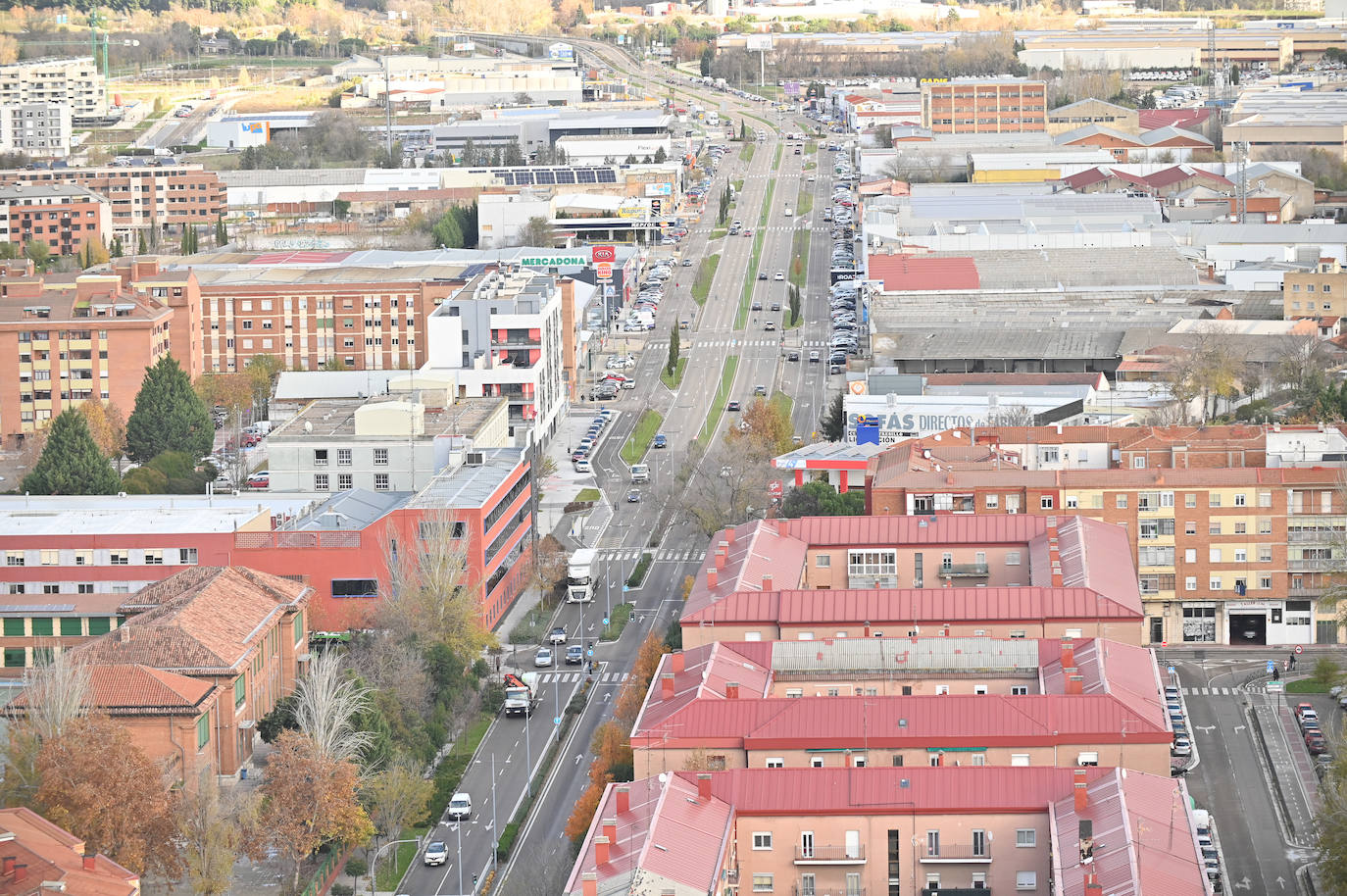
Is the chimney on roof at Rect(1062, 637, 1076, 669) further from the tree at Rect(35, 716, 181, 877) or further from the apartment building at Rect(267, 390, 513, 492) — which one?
the apartment building at Rect(267, 390, 513, 492)

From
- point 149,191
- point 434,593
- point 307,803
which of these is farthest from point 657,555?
point 149,191

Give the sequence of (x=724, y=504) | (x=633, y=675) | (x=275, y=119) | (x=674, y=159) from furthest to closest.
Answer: (x=275, y=119)
(x=674, y=159)
(x=724, y=504)
(x=633, y=675)

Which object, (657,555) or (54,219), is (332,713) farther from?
(54,219)

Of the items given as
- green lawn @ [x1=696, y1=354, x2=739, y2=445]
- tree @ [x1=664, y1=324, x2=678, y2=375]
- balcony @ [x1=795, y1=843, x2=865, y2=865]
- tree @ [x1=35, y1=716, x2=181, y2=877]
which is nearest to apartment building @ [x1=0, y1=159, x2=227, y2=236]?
tree @ [x1=664, y1=324, x2=678, y2=375]

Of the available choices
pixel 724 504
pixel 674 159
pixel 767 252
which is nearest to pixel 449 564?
pixel 724 504

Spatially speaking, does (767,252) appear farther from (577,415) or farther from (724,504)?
(724,504)

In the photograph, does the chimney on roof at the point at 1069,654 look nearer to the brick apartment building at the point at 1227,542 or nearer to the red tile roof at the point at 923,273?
the brick apartment building at the point at 1227,542

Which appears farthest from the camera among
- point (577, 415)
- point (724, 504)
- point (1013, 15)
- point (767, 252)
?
point (1013, 15)
